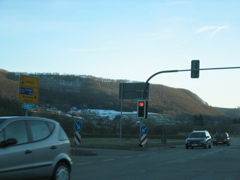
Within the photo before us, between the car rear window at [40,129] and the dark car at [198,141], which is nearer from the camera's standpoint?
the car rear window at [40,129]

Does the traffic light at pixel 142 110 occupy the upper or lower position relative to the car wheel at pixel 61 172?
upper

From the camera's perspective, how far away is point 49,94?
487ft

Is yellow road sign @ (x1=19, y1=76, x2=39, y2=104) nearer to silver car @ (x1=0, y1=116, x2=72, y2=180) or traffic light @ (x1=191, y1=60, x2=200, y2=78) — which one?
silver car @ (x1=0, y1=116, x2=72, y2=180)

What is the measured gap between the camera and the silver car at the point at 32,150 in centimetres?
738

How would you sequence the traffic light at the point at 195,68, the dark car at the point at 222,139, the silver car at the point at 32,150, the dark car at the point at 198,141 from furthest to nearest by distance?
the dark car at the point at 222,139 < the dark car at the point at 198,141 < the traffic light at the point at 195,68 < the silver car at the point at 32,150

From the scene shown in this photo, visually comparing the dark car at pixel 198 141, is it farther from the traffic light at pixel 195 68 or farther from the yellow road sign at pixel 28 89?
the yellow road sign at pixel 28 89

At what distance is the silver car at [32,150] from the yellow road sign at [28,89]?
32.5 feet

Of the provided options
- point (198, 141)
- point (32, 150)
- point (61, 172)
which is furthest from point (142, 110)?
point (32, 150)

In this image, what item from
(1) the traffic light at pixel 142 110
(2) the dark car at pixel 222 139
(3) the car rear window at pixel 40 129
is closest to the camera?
(3) the car rear window at pixel 40 129

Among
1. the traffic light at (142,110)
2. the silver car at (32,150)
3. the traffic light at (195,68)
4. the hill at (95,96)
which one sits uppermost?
the hill at (95,96)

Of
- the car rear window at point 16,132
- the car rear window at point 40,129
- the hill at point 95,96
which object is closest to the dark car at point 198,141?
the car rear window at point 40,129

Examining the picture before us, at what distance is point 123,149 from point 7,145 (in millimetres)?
22069

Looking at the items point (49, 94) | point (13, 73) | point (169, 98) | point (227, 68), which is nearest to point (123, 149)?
point (227, 68)

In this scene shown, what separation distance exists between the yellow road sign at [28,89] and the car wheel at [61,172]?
10058mm
